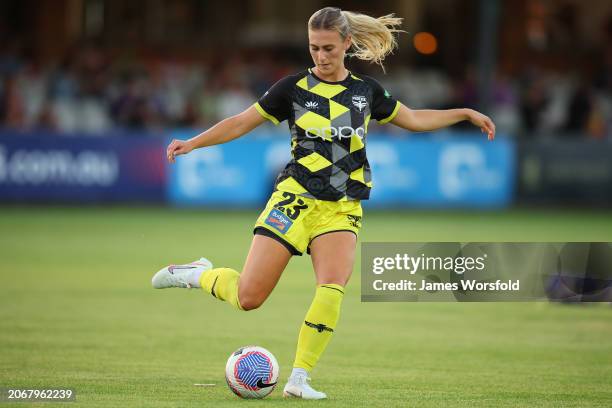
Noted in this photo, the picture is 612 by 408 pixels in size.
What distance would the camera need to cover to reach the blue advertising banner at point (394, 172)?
70.2 ft

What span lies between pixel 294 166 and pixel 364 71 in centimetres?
→ 1932

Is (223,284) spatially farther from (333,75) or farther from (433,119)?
(433,119)

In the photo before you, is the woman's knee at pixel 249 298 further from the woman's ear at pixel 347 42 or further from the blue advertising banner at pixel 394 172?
the blue advertising banner at pixel 394 172

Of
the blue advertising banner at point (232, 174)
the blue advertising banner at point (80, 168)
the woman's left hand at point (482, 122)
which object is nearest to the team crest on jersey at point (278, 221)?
the woman's left hand at point (482, 122)

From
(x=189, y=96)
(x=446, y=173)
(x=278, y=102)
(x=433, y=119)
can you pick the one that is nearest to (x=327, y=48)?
(x=278, y=102)

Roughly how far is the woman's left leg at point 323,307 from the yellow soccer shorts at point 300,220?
0.11m

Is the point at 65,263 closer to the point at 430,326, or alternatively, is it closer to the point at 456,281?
the point at 430,326

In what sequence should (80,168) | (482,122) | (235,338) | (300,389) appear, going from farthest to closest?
(80,168) < (235,338) < (482,122) < (300,389)

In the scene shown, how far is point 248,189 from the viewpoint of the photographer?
70.8 feet

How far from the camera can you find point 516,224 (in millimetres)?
19219

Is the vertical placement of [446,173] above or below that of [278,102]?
below

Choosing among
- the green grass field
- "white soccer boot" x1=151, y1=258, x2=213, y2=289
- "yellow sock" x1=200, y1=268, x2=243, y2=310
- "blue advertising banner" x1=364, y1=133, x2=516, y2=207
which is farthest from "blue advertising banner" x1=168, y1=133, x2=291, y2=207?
"yellow sock" x1=200, y1=268, x2=243, y2=310

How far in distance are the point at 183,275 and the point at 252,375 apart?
0.98m

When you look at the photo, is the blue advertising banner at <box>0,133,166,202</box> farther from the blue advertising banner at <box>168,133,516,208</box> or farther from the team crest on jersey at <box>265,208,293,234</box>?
the team crest on jersey at <box>265,208,293,234</box>
